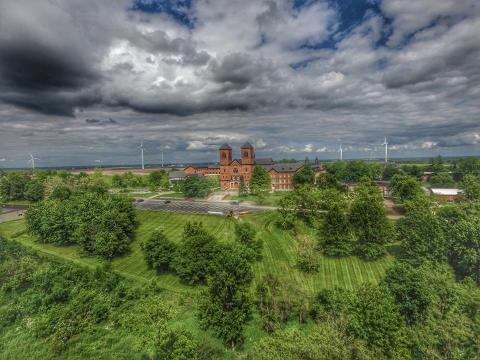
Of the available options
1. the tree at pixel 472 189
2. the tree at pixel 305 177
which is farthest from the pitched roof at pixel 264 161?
the tree at pixel 472 189

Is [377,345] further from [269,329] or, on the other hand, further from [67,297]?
[67,297]

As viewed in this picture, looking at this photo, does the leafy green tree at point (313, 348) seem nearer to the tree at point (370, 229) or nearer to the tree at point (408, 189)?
the tree at point (370, 229)

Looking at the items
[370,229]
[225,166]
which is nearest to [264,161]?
[225,166]

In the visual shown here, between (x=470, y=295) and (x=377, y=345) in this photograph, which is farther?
(x=470, y=295)

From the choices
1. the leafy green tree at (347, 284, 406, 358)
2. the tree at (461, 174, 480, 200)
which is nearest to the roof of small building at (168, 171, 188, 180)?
the tree at (461, 174, 480, 200)

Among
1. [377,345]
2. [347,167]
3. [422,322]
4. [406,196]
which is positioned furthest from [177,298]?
[347,167]

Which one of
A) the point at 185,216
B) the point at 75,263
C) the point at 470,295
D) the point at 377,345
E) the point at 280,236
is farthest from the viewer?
the point at 185,216

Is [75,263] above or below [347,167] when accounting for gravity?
below

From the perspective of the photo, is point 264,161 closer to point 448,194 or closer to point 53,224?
point 448,194

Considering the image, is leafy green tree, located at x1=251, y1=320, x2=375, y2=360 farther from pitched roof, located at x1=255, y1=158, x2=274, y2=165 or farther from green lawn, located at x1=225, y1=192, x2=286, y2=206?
pitched roof, located at x1=255, y1=158, x2=274, y2=165
